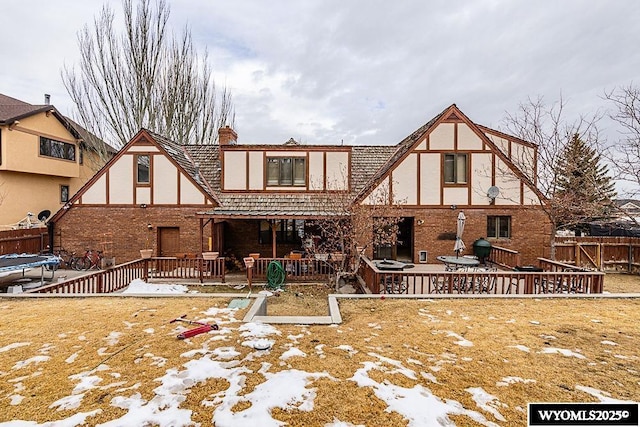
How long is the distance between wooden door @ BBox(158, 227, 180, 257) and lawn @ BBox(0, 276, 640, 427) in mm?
8210

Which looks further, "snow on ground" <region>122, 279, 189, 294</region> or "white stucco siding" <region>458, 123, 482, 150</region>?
"white stucco siding" <region>458, 123, 482, 150</region>

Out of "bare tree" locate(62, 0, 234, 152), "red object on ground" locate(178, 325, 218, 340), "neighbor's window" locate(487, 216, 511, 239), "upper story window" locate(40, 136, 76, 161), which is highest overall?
"bare tree" locate(62, 0, 234, 152)

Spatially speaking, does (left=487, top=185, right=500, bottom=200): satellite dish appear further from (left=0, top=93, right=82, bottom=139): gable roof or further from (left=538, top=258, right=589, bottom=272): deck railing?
(left=0, top=93, right=82, bottom=139): gable roof

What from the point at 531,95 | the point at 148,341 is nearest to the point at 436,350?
the point at 148,341

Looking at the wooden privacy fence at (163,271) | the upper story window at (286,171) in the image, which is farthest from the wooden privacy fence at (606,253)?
the wooden privacy fence at (163,271)

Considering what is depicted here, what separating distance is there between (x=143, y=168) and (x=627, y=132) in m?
18.8

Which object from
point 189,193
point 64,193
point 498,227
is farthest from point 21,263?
point 498,227

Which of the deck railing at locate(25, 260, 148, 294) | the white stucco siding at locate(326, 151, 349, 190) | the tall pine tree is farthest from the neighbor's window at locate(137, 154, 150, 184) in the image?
the tall pine tree

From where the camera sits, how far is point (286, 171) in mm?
16094

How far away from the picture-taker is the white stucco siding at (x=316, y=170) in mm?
15984

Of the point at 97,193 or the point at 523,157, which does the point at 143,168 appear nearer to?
the point at 97,193

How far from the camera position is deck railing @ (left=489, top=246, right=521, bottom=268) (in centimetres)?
1282

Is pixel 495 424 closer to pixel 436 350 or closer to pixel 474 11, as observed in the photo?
pixel 436 350

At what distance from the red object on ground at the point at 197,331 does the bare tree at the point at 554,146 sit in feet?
46.1
